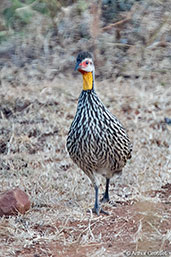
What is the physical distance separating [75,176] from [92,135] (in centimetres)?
100

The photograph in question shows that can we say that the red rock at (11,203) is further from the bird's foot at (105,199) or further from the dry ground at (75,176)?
the bird's foot at (105,199)

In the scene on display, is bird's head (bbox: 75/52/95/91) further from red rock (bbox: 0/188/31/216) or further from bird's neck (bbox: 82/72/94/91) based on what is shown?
red rock (bbox: 0/188/31/216)

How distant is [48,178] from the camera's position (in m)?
5.17

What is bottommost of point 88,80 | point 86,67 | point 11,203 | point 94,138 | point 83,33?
point 11,203

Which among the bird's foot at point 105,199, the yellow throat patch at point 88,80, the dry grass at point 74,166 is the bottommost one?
the bird's foot at point 105,199

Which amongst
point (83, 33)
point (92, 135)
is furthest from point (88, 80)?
point (83, 33)

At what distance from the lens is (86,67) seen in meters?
4.39

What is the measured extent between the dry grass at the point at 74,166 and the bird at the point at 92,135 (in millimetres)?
362

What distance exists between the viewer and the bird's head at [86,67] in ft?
14.2

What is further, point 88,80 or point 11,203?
point 88,80

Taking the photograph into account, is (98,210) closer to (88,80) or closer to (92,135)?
(92,135)

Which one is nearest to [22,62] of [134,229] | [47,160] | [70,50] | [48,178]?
[70,50]

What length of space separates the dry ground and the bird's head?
972 mm

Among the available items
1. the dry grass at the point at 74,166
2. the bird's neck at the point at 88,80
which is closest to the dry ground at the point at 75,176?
the dry grass at the point at 74,166
